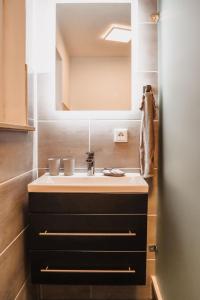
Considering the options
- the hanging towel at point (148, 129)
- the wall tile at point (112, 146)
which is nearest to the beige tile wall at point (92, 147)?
the wall tile at point (112, 146)

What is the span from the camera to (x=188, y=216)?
105 centimetres

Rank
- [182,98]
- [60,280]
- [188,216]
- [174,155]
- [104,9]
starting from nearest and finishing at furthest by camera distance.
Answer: [188,216], [182,98], [174,155], [60,280], [104,9]

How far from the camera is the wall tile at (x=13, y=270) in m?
1.20

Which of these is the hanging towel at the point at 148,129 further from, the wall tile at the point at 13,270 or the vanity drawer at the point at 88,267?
the wall tile at the point at 13,270

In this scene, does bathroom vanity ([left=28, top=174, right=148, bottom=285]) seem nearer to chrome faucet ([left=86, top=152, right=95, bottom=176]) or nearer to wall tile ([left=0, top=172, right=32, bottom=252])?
wall tile ([left=0, top=172, right=32, bottom=252])

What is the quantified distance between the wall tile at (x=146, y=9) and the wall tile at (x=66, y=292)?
1799 mm

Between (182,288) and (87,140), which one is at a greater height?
(87,140)

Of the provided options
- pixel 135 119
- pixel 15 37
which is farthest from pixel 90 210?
pixel 15 37

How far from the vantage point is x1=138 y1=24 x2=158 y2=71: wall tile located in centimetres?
171

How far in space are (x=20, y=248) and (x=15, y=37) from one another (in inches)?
44.5

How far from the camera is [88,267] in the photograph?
1378mm

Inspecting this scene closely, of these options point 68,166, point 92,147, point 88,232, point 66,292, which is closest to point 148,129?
point 92,147

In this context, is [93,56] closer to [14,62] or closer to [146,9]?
[146,9]

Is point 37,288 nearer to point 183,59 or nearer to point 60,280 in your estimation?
point 60,280
